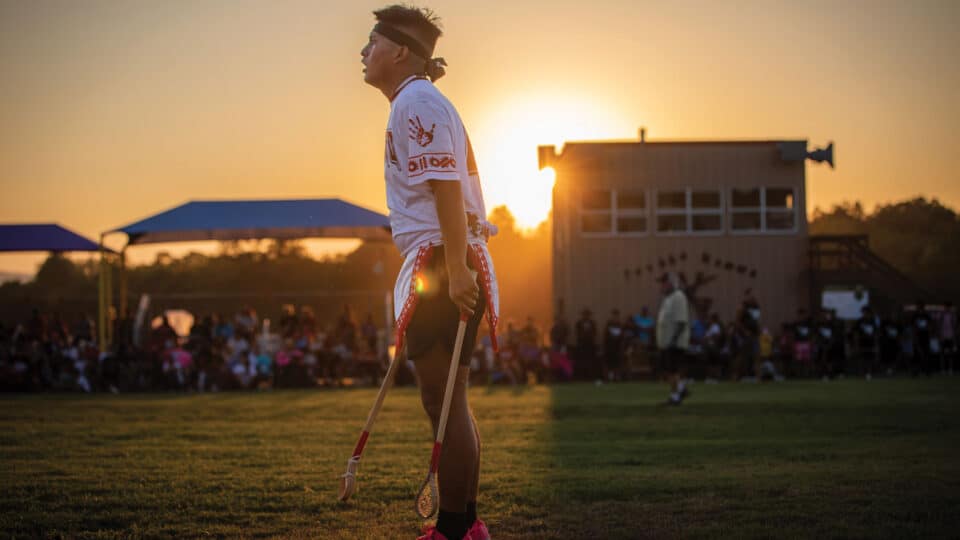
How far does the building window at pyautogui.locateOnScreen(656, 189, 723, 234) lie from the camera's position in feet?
101

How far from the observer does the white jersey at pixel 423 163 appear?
396 centimetres

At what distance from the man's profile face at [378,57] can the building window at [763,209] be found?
90.8 feet

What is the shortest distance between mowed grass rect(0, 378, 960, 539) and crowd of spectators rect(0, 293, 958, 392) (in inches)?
313

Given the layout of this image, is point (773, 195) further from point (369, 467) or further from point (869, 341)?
point (369, 467)

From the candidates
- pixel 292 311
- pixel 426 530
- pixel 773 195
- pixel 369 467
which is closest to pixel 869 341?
pixel 773 195

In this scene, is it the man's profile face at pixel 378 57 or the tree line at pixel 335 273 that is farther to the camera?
the tree line at pixel 335 273

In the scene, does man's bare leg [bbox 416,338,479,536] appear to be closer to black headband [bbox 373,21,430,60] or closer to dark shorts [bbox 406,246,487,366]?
dark shorts [bbox 406,246,487,366]

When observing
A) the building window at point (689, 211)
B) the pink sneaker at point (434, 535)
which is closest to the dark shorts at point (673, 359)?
the pink sneaker at point (434, 535)

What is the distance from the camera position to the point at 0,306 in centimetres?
2766

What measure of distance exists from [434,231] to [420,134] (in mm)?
393

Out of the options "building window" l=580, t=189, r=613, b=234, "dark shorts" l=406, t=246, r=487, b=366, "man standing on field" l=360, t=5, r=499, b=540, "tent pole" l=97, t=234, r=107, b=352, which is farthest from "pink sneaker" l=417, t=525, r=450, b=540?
"building window" l=580, t=189, r=613, b=234

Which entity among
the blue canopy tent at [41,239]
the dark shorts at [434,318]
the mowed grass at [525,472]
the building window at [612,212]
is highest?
the building window at [612,212]

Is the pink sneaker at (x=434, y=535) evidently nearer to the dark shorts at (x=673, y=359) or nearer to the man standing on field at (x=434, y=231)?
the man standing on field at (x=434, y=231)

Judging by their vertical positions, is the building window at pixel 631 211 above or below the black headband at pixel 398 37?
above
